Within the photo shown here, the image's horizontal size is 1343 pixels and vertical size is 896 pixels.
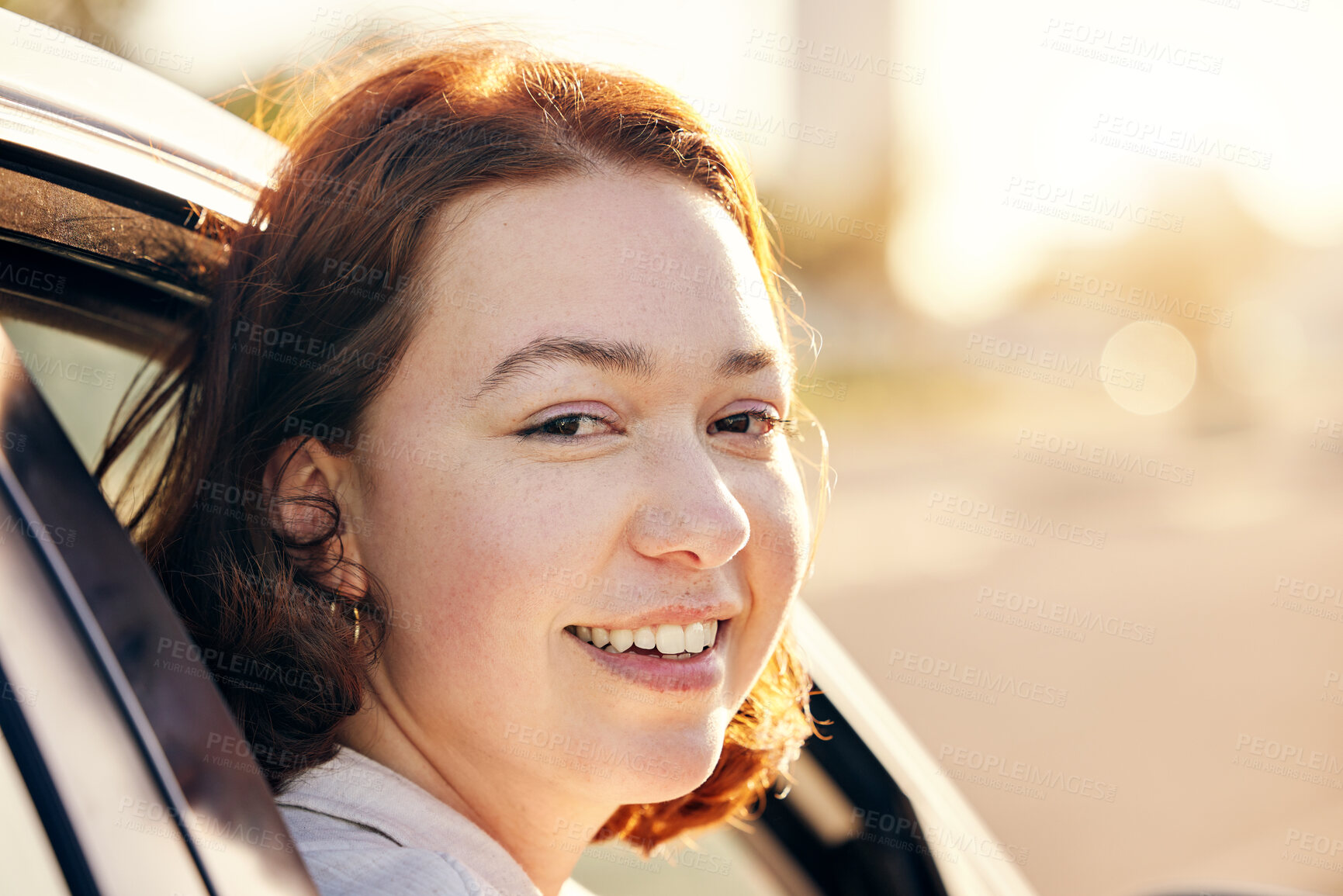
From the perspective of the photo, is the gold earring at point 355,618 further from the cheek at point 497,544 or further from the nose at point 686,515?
the nose at point 686,515

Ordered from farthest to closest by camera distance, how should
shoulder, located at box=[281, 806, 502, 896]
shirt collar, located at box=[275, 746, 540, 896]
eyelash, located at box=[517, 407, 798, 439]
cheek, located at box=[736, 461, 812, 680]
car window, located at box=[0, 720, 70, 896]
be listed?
cheek, located at box=[736, 461, 812, 680] < eyelash, located at box=[517, 407, 798, 439] < shirt collar, located at box=[275, 746, 540, 896] < shoulder, located at box=[281, 806, 502, 896] < car window, located at box=[0, 720, 70, 896]

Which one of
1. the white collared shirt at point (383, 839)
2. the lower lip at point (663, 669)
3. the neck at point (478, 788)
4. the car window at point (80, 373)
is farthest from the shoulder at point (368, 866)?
the car window at point (80, 373)

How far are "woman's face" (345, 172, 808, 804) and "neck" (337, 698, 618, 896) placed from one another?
0.6 inches

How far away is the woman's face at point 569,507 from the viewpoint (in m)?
1.46

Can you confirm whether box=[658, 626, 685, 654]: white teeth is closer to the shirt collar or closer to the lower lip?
the lower lip

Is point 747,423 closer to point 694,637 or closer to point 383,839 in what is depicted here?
point 694,637

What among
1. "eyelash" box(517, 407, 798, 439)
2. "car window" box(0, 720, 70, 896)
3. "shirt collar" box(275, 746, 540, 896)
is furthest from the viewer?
"eyelash" box(517, 407, 798, 439)

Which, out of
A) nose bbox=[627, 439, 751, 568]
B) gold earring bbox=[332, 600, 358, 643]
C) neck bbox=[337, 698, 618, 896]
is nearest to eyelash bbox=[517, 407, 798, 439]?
nose bbox=[627, 439, 751, 568]

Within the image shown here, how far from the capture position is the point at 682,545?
145cm

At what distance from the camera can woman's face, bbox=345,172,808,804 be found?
146cm

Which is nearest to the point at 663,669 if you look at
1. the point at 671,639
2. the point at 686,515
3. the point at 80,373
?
the point at 671,639

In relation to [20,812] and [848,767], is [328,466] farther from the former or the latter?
[848,767]

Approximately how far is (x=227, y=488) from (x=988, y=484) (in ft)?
58.1

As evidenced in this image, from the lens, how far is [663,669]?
152 cm
